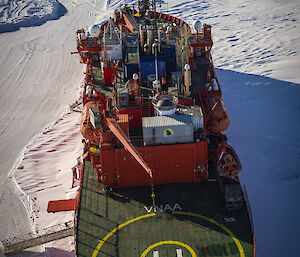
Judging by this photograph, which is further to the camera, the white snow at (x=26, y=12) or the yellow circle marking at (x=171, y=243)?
the white snow at (x=26, y=12)

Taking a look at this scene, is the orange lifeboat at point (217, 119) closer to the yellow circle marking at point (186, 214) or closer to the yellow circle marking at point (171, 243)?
the yellow circle marking at point (186, 214)

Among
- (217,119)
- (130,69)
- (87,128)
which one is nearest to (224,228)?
(217,119)

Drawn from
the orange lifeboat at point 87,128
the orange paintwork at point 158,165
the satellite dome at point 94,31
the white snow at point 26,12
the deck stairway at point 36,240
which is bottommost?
the deck stairway at point 36,240

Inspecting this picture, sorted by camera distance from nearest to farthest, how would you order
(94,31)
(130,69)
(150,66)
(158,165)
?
(158,165), (150,66), (130,69), (94,31)

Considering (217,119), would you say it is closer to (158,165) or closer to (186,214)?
(158,165)

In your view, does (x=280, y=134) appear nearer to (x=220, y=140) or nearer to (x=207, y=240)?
(x=220, y=140)

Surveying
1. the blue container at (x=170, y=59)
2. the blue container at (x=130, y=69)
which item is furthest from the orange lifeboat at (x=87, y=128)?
the blue container at (x=170, y=59)

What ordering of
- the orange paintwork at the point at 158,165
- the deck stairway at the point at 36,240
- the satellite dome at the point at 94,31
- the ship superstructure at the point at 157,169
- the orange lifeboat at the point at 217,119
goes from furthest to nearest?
the satellite dome at the point at 94,31 → the orange lifeboat at the point at 217,119 → the deck stairway at the point at 36,240 → the orange paintwork at the point at 158,165 → the ship superstructure at the point at 157,169
